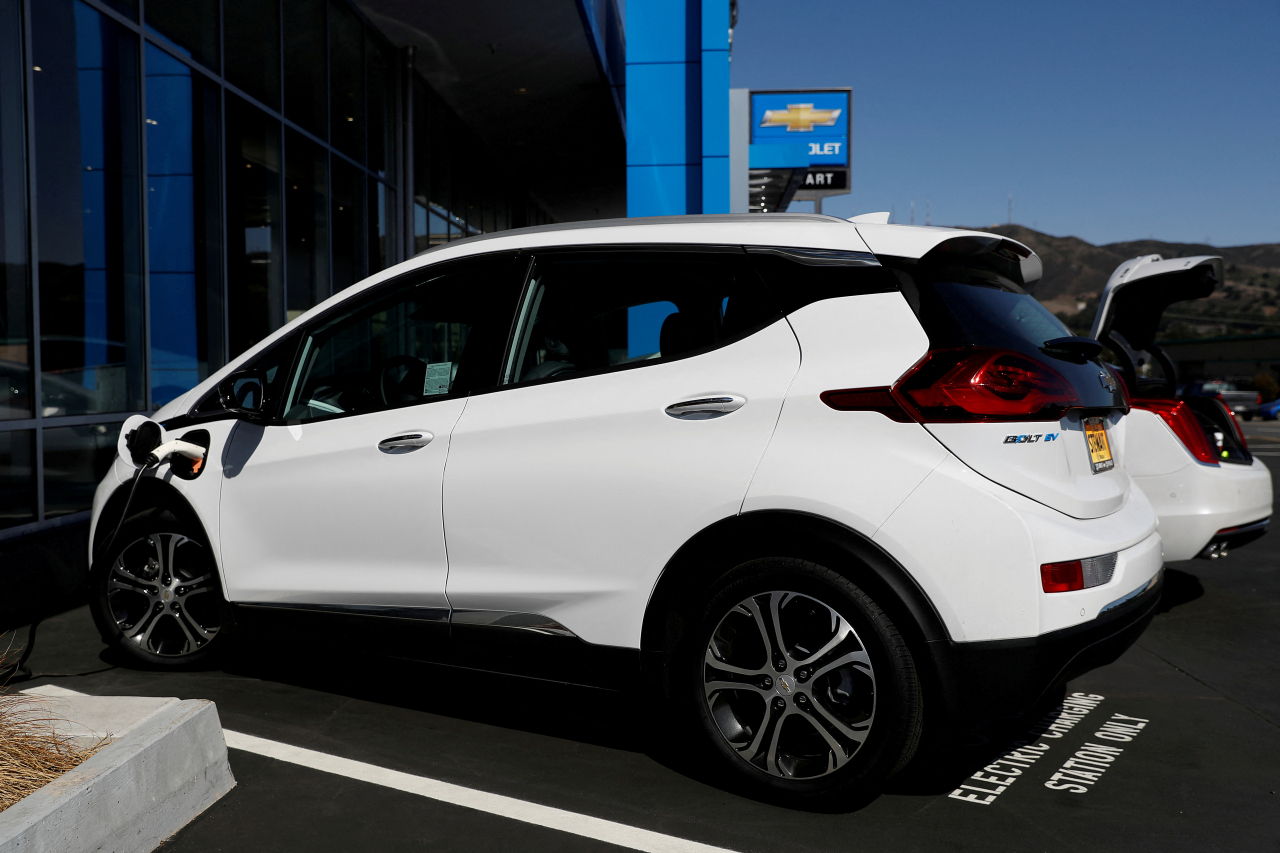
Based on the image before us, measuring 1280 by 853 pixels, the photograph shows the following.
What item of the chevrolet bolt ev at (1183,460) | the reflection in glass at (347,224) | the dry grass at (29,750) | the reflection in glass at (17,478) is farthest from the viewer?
the reflection in glass at (347,224)

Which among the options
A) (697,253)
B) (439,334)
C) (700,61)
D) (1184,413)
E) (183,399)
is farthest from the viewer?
(700,61)

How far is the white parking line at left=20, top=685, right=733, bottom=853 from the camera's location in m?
2.83

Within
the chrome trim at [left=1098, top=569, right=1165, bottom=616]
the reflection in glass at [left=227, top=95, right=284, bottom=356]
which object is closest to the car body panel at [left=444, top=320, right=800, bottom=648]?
the chrome trim at [left=1098, top=569, right=1165, bottom=616]

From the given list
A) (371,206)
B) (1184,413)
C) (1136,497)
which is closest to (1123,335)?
(1184,413)

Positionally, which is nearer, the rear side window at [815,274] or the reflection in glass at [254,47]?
the rear side window at [815,274]

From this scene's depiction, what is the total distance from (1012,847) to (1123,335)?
3889 mm

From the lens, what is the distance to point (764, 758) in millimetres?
3053

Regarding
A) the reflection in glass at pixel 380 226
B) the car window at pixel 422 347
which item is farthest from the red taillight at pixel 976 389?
the reflection in glass at pixel 380 226

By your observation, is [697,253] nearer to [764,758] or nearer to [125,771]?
[764,758]

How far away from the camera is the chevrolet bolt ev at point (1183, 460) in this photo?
5.06 metres

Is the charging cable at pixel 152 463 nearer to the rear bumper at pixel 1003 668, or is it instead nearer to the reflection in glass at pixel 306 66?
the rear bumper at pixel 1003 668

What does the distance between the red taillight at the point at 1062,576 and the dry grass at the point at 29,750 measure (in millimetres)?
2597

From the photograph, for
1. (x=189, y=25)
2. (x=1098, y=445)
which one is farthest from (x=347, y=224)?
(x=1098, y=445)

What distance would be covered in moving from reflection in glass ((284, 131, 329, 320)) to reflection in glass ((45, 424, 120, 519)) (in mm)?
3911
